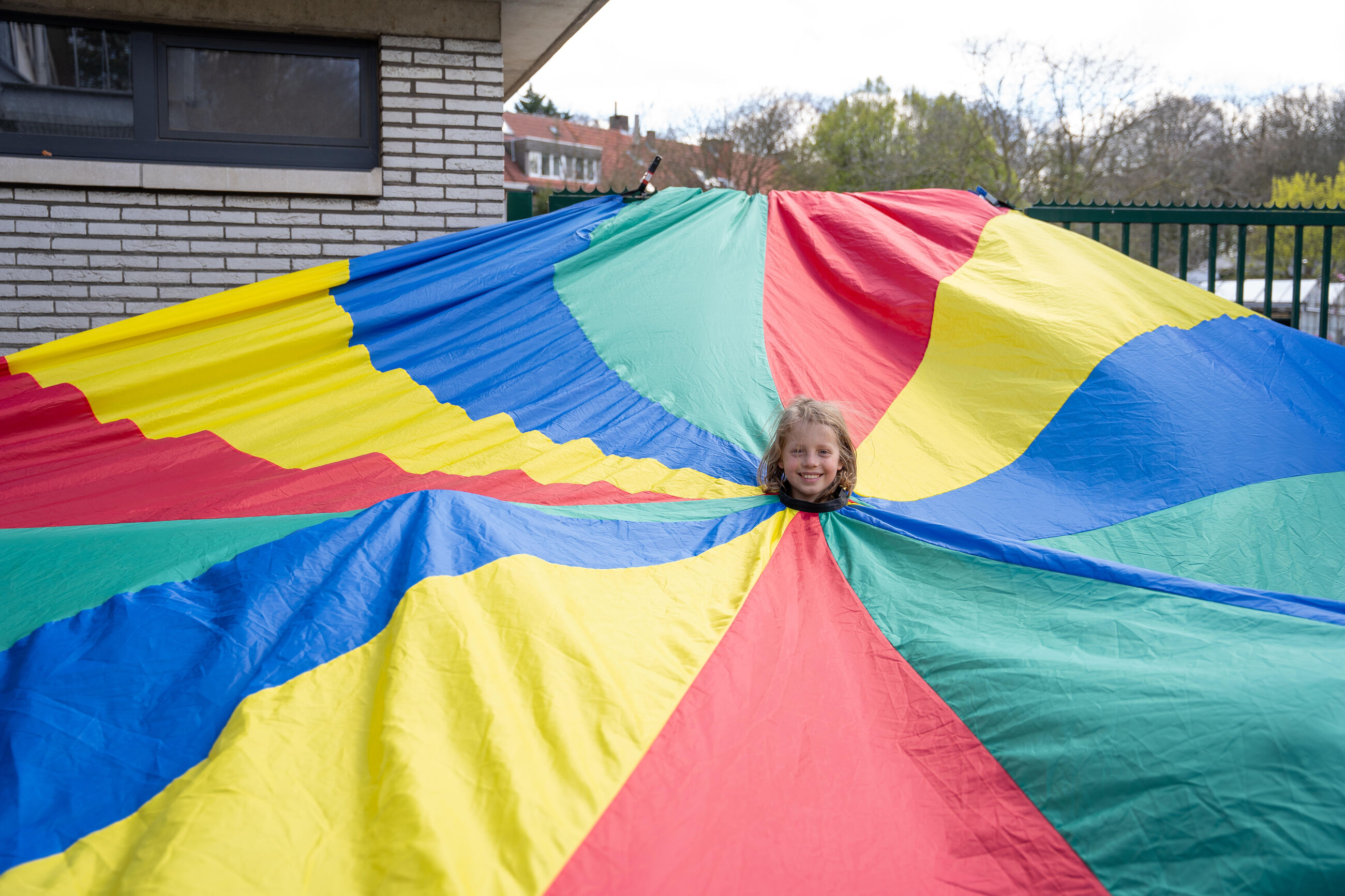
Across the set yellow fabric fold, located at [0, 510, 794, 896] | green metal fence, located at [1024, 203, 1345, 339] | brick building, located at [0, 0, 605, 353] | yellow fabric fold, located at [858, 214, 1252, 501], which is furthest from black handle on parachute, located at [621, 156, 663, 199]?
yellow fabric fold, located at [0, 510, 794, 896]

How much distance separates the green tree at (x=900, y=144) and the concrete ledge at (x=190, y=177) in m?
12.9

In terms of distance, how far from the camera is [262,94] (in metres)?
4.16

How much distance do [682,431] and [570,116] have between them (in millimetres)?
38300

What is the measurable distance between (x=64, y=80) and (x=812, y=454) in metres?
3.88

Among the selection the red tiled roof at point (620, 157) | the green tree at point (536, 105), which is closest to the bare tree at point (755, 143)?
the red tiled roof at point (620, 157)

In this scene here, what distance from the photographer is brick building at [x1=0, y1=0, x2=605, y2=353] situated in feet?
12.8

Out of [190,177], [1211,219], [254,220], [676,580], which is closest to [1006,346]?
[676,580]

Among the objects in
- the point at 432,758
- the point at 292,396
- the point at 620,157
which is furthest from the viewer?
the point at 620,157

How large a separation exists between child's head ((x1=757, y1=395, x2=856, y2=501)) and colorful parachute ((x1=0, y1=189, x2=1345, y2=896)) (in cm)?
10

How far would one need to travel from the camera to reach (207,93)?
4.10 metres

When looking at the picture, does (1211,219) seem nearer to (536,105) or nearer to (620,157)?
(620,157)

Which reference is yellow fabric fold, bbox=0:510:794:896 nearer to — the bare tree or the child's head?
the child's head

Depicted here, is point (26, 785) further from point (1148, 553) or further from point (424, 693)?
point (1148, 553)

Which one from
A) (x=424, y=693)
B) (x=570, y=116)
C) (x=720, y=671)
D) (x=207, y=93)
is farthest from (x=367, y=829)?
(x=570, y=116)
